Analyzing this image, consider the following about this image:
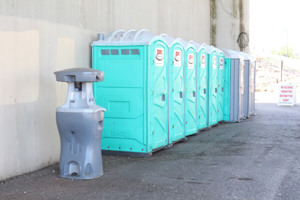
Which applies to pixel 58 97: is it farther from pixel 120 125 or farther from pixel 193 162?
pixel 193 162

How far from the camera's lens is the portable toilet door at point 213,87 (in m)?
11.3

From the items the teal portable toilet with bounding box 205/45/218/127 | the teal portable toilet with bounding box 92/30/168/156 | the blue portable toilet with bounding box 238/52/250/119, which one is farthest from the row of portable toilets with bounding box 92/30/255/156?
the blue portable toilet with bounding box 238/52/250/119

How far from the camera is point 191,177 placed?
5.98m

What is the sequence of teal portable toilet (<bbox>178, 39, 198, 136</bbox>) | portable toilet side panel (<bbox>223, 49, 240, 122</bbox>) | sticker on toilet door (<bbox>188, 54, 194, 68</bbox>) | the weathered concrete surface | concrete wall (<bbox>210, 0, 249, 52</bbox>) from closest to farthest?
1. the weathered concrete surface
2. teal portable toilet (<bbox>178, 39, 198, 136</bbox>)
3. sticker on toilet door (<bbox>188, 54, 194, 68</bbox>)
4. portable toilet side panel (<bbox>223, 49, 240, 122</bbox>)
5. concrete wall (<bbox>210, 0, 249, 52</bbox>)

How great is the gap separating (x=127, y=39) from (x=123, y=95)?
3.15ft

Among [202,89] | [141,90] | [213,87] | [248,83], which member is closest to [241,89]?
[248,83]

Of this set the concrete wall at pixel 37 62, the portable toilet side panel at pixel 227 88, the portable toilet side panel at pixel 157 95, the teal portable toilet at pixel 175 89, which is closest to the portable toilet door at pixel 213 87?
the portable toilet side panel at pixel 227 88

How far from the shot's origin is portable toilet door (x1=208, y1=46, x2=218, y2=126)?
1132 cm

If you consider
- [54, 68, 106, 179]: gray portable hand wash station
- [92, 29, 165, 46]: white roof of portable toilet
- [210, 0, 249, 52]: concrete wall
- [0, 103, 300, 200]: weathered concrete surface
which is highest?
[210, 0, 249, 52]: concrete wall

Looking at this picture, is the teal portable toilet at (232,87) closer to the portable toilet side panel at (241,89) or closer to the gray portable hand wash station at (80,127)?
the portable toilet side panel at (241,89)

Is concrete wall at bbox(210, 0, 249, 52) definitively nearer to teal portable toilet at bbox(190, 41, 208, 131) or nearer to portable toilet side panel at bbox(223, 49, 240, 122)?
portable toilet side panel at bbox(223, 49, 240, 122)

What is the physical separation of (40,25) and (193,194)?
3295 mm

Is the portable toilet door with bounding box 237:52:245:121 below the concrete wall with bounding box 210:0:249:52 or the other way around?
below

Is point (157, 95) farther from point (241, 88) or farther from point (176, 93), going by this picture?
point (241, 88)
